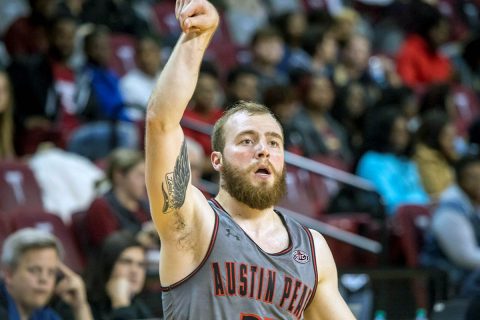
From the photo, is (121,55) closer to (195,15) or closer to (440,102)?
(440,102)

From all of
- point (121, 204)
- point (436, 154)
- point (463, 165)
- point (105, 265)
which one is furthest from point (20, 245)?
point (436, 154)

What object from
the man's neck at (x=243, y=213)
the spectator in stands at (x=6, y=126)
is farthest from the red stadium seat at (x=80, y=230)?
the man's neck at (x=243, y=213)

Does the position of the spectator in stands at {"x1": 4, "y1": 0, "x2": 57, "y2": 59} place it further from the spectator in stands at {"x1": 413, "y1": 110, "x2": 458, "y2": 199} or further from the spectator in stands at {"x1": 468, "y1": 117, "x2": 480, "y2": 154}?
the spectator in stands at {"x1": 468, "y1": 117, "x2": 480, "y2": 154}

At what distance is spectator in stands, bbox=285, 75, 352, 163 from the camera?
8.86 m

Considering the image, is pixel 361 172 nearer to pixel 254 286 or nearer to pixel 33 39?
pixel 33 39

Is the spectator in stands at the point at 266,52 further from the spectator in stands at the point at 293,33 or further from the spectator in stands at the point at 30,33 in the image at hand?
the spectator in stands at the point at 30,33

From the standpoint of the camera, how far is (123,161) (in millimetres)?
6562

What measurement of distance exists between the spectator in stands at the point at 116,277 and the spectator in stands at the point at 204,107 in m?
2.66

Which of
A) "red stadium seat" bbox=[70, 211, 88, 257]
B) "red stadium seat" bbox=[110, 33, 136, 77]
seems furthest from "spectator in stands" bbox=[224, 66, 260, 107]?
"red stadium seat" bbox=[70, 211, 88, 257]

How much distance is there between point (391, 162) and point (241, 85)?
142 centimetres

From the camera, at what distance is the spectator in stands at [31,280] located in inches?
196

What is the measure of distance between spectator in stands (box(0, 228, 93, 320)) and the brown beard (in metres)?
1.77

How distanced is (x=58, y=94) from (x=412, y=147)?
9.89 ft

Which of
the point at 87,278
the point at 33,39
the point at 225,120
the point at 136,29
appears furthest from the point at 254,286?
the point at 136,29
